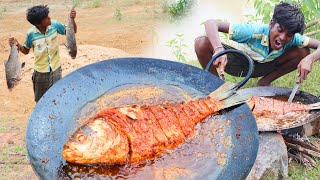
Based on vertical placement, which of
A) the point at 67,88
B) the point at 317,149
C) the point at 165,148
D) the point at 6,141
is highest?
the point at 67,88

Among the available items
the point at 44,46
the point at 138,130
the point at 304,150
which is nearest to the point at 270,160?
the point at 304,150

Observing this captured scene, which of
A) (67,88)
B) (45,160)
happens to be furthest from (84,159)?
(67,88)

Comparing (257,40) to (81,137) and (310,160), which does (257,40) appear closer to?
(310,160)

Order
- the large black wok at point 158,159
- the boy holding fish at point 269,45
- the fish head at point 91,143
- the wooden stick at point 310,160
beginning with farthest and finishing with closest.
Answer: the boy holding fish at point 269,45, the wooden stick at point 310,160, the large black wok at point 158,159, the fish head at point 91,143

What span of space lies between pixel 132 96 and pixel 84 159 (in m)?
0.94

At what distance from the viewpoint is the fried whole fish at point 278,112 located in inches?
150

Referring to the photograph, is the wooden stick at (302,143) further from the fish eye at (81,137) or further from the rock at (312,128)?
the fish eye at (81,137)

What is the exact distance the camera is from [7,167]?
171 inches

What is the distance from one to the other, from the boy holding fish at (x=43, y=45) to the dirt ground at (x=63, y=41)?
2.76 feet

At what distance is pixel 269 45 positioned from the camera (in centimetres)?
471

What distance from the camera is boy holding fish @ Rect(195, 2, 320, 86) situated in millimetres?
4281

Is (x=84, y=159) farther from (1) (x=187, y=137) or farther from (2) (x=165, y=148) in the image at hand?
(1) (x=187, y=137)

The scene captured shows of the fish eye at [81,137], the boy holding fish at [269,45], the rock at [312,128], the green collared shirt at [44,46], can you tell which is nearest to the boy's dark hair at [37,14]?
the green collared shirt at [44,46]

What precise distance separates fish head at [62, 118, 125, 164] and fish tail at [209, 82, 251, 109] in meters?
0.97
